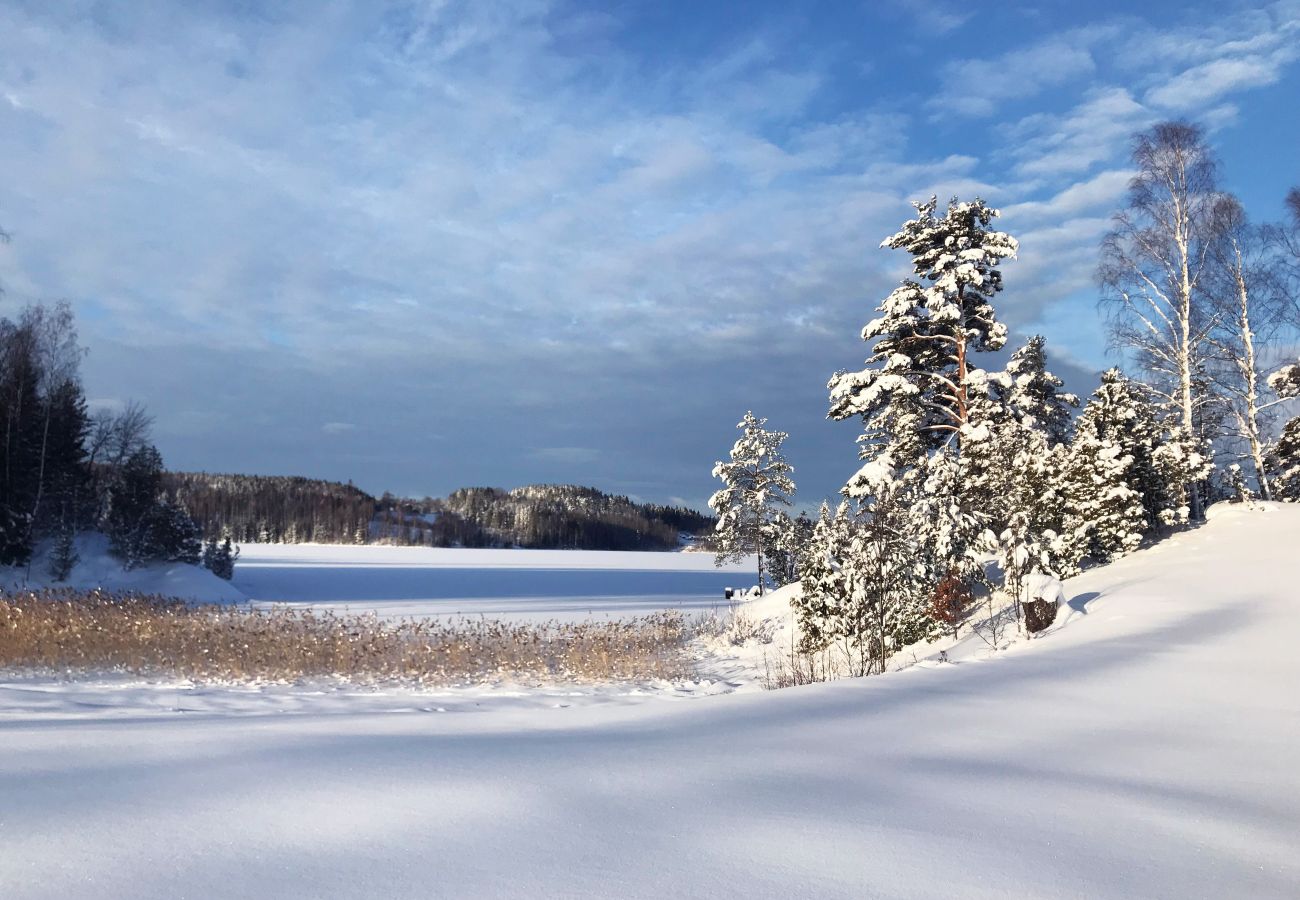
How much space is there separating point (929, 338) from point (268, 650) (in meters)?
16.3

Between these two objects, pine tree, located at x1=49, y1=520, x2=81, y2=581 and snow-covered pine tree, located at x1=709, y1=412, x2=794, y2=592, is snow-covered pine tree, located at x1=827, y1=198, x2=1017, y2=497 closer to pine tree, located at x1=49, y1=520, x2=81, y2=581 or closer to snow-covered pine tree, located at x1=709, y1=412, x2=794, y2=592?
snow-covered pine tree, located at x1=709, y1=412, x2=794, y2=592

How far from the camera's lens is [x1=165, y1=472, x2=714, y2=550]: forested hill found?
9619cm

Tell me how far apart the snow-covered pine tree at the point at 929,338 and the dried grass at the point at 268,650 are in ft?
31.3

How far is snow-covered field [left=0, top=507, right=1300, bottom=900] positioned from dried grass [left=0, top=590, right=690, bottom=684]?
6.37m

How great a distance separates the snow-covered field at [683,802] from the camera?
2199mm

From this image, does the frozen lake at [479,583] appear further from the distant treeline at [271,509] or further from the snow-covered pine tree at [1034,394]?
the distant treeline at [271,509]

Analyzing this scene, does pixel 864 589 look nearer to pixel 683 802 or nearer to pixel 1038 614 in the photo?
pixel 1038 614

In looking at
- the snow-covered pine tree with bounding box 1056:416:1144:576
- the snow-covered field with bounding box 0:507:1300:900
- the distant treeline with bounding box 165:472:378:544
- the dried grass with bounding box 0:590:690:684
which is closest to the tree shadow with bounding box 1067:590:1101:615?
the snow-covered pine tree with bounding box 1056:416:1144:576

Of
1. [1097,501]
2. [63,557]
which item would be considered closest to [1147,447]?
[1097,501]

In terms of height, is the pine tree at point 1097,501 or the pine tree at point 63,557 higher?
the pine tree at point 1097,501

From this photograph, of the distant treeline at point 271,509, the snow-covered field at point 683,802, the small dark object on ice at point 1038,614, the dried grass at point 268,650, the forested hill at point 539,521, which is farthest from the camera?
the forested hill at point 539,521

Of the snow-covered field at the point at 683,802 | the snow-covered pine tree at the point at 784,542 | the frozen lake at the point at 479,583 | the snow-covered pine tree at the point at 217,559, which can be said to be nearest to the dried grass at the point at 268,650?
the snow-covered field at the point at 683,802

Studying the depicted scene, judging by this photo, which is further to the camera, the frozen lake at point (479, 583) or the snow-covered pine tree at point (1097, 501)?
the frozen lake at point (479, 583)

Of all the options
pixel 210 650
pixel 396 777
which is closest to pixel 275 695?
pixel 210 650
